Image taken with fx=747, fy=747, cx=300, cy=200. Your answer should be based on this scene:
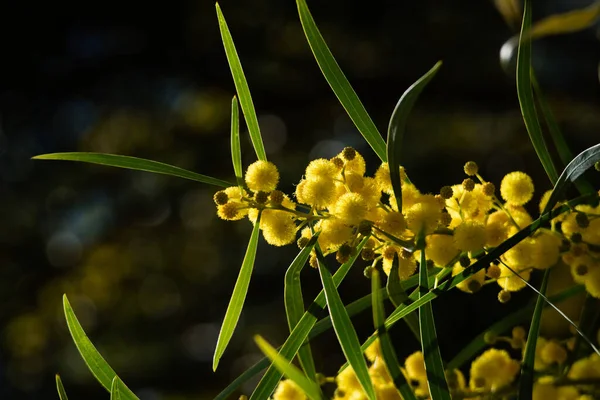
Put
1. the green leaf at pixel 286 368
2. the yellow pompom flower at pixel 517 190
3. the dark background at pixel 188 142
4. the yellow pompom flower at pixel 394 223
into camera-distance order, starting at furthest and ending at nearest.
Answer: the dark background at pixel 188 142 < the yellow pompom flower at pixel 517 190 < the yellow pompom flower at pixel 394 223 < the green leaf at pixel 286 368

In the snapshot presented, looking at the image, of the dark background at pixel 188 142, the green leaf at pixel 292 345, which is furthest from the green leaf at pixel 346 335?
the dark background at pixel 188 142

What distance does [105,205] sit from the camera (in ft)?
7.22

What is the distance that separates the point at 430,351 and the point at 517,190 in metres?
0.18

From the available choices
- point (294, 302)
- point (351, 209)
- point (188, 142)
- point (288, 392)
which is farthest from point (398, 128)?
point (188, 142)

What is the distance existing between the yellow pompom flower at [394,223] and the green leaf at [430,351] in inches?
1.0

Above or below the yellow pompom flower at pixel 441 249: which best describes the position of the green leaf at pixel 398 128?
above

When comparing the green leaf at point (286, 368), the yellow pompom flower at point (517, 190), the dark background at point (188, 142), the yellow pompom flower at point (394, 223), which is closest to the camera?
the green leaf at point (286, 368)

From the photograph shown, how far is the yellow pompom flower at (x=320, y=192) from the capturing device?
0.50 metres

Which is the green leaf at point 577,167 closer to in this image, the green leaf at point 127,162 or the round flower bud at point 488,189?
the round flower bud at point 488,189

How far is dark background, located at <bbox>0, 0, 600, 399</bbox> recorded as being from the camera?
2.09 meters

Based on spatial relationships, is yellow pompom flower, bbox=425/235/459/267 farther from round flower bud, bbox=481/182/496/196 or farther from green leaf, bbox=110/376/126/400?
green leaf, bbox=110/376/126/400

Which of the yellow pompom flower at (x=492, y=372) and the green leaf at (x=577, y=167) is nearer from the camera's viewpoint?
the green leaf at (x=577, y=167)

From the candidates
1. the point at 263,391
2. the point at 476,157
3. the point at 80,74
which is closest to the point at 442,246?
the point at 263,391

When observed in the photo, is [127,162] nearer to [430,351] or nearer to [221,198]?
[221,198]
